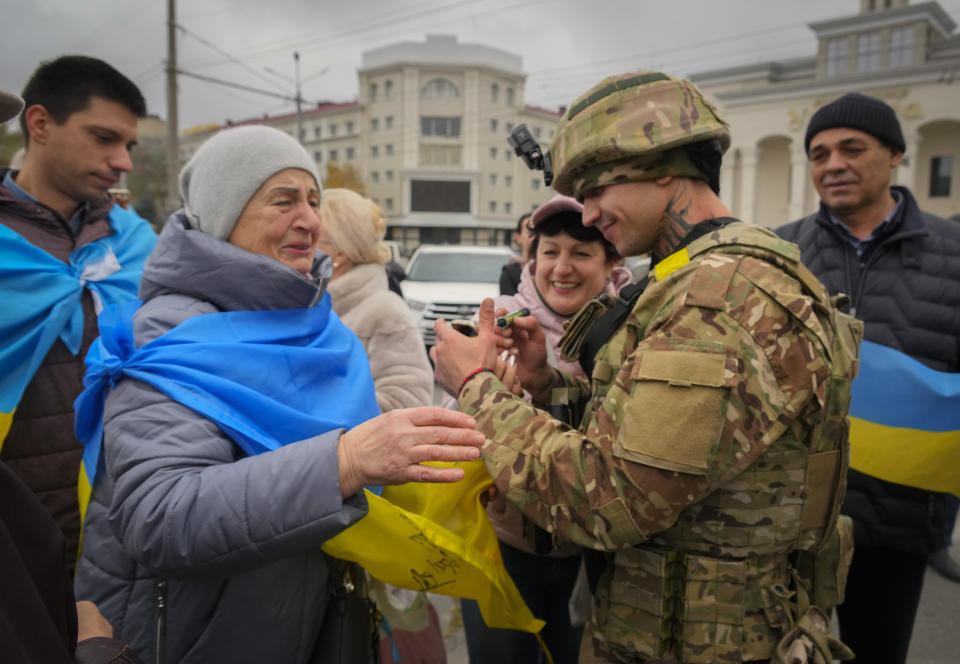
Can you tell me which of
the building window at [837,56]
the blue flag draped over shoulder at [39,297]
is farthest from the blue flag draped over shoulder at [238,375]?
the building window at [837,56]

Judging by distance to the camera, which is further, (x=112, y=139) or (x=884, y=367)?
(x=112, y=139)

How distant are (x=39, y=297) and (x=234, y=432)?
146 centimetres

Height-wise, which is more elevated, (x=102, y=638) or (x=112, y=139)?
(x=112, y=139)

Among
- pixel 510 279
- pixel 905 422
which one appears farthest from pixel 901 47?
pixel 905 422

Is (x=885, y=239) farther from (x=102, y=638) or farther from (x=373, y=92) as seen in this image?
(x=373, y=92)

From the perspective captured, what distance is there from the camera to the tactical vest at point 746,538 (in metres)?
1.40

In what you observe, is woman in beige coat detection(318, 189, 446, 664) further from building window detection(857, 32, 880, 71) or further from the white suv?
building window detection(857, 32, 880, 71)

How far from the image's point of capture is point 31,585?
33.6 inches

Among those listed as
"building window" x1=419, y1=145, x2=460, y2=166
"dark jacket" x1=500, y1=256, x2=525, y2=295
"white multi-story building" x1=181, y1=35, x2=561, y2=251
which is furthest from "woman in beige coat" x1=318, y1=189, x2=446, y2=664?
"building window" x1=419, y1=145, x2=460, y2=166

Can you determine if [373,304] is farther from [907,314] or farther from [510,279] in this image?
[907,314]

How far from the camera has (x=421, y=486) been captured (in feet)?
5.95

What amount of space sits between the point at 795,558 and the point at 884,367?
120cm

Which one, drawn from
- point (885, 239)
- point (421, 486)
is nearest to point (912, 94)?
point (885, 239)

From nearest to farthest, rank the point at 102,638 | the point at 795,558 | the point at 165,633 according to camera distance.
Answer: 1. the point at 102,638
2. the point at 165,633
3. the point at 795,558
